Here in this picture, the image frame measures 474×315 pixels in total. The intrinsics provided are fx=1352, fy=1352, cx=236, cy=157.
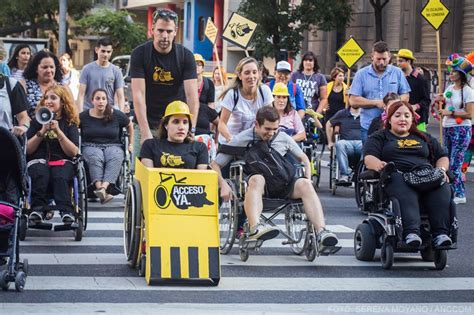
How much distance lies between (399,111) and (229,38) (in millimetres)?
17404

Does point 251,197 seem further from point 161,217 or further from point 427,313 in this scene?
point 427,313

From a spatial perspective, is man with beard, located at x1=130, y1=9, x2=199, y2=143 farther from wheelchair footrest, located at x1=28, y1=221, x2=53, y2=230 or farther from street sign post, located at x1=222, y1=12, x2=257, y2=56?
street sign post, located at x1=222, y1=12, x2=257, y2=56

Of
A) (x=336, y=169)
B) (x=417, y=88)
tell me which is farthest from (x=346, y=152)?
(x=417, y=88)

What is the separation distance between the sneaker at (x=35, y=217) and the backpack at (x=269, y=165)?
207 cm

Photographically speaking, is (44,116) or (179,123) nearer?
(179,123)

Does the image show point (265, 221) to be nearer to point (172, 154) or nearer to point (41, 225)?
point (172, 154)

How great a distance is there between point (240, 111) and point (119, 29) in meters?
53.9

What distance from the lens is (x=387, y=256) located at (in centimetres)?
1094

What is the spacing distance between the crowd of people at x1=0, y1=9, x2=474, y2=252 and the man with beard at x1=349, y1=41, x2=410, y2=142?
1 cm

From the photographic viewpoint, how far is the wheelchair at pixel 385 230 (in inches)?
431

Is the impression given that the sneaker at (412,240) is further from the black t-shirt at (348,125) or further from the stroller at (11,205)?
the black t-shirt at (348,125)

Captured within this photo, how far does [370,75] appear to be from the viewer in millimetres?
15984

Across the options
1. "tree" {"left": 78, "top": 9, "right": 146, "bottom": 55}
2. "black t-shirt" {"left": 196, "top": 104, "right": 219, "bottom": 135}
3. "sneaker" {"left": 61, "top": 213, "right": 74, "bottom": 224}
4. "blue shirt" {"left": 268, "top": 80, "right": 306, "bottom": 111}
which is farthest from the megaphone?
"tree" {"left": 78, "top": 9, "right": 146, "bottom": 55}

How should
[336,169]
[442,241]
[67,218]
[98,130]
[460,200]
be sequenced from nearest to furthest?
[442,241], [67,218], [98,130], [460,200], [336,169]
